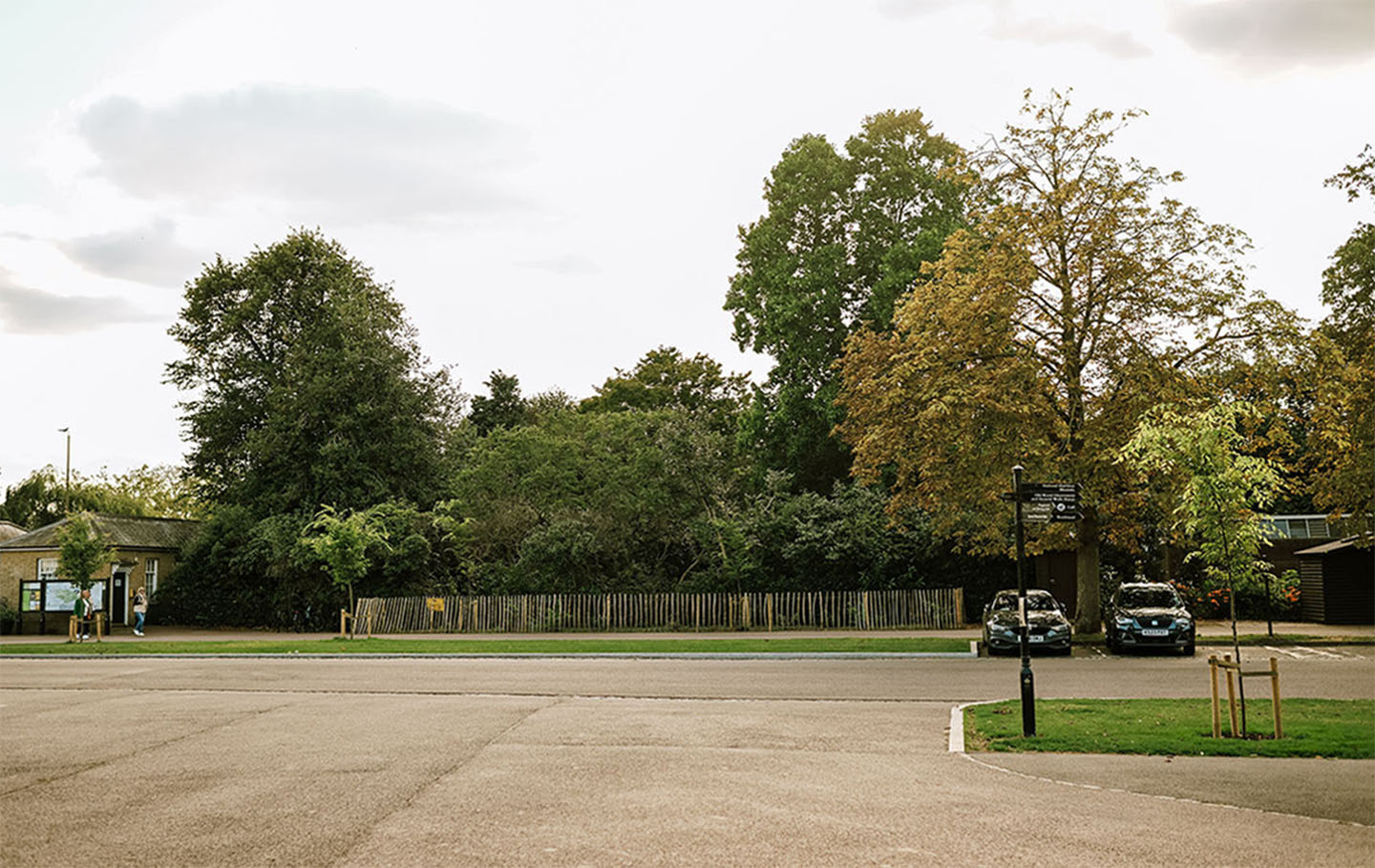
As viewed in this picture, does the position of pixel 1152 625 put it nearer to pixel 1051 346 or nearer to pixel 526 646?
Answer: pixel 1051 346

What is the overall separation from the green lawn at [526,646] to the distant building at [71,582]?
264 inches

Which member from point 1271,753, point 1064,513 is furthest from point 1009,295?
point 1271,753

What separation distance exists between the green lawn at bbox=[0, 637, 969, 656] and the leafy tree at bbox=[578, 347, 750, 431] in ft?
92.1

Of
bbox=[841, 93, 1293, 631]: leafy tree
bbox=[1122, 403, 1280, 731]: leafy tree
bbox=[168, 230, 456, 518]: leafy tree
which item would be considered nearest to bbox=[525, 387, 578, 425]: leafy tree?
bbox=[168, 230, 456, 518]: leafy tree

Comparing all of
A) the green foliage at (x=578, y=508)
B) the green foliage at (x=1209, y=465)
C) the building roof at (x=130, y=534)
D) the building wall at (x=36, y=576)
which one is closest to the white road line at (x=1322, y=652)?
the green foliage at (x=1209, y=465)

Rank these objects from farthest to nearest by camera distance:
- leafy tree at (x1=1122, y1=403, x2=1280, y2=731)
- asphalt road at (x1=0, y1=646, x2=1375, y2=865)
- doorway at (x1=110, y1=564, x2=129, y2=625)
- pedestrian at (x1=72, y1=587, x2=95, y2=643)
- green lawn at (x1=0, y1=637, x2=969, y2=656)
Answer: doorway at (x1=110, y1=564, x2=129, y2=625)
pedestrian at (x1=72, y1=587, x2=95, y2=643)
green lawn at (x1=0, y1=637, x2=969, y2=656)
leafy tree at (x1=1122, y1=403, x2=1280, y2=731)
asphalt road at (x1=0, y1=646, x2=1375, y2=865)

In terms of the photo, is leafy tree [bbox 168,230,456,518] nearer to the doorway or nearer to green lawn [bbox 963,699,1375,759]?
the doorway

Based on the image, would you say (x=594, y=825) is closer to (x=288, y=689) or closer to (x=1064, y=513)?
(x=1064, y=513)

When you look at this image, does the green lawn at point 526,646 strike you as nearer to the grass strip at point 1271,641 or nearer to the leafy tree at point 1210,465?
the grass strip at point 1271,641

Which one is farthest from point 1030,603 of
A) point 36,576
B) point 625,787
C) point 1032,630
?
point 36,576

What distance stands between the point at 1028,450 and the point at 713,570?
13.6 metres

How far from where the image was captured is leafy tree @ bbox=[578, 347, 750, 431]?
5847 cm

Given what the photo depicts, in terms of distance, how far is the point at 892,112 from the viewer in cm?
4025

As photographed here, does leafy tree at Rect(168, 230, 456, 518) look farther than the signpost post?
Yes
